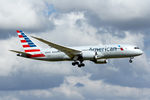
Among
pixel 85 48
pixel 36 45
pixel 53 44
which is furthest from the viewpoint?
pixel 36 45

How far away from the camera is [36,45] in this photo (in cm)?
7756

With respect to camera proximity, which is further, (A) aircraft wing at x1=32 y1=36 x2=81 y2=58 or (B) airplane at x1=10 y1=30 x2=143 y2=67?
(B) airplane at x1=10 y1=30 x2=143 y2=67

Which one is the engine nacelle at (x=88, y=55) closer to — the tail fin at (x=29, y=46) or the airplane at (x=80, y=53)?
the airplane at (x=80, y=53)

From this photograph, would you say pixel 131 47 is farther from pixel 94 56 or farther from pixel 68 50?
pixel 68 50

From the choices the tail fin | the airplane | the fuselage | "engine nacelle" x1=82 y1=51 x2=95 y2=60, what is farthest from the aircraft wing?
the tail fin

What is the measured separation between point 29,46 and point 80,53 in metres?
14.8

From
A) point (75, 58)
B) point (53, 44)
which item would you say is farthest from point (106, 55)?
point (53, 44)

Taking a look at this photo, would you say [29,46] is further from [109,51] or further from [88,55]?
[109,51]

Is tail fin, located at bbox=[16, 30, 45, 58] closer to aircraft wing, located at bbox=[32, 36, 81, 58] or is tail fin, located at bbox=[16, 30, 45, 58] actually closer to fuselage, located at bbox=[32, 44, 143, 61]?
aircraft wing, located at bbox=[32, 36, 81, 58]

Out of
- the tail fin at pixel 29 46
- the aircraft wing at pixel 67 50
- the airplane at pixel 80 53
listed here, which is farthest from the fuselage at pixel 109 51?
the tail fin at pixel 29 46

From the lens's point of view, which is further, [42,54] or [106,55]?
[42,54]

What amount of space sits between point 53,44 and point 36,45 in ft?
38.8

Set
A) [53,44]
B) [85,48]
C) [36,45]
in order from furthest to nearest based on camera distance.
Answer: [36,45] < [85,48] < [53,44]

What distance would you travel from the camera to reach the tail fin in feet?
249
